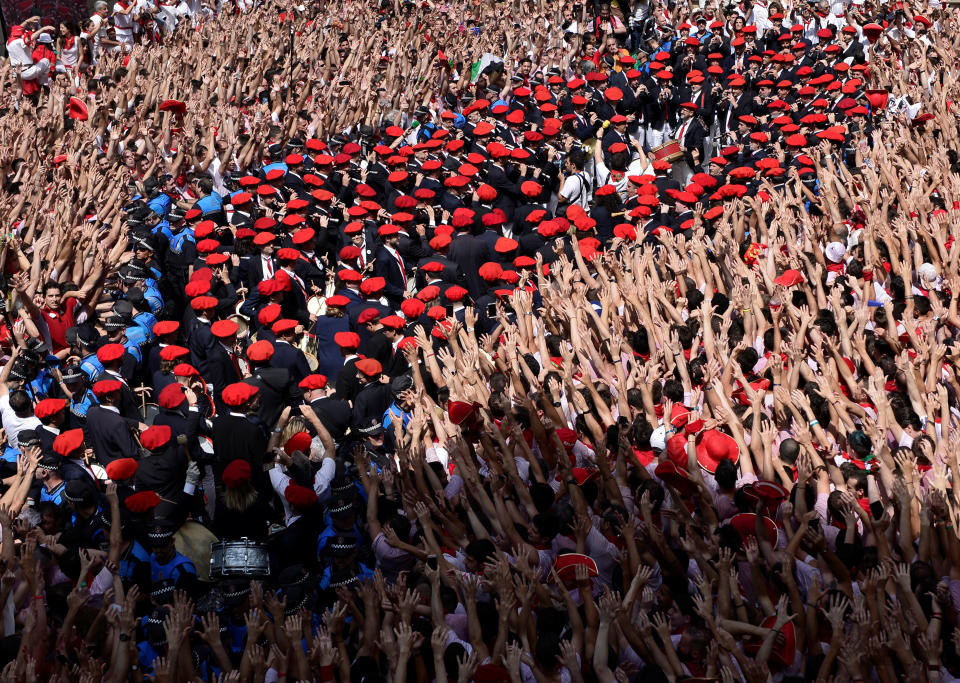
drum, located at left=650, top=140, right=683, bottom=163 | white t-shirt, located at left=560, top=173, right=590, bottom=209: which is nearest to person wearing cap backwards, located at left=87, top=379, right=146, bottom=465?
white t-shirt, located at left=560, top=173, right=590, bottom=209

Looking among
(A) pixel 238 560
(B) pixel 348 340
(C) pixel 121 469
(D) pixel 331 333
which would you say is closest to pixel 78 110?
(D) pixel 331 333

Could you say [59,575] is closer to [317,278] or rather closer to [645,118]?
[317,278]

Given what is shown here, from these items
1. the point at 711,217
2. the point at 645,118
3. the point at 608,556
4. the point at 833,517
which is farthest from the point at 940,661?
the point at 645,118

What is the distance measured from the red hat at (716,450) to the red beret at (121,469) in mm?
3305

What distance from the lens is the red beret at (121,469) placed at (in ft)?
19.9

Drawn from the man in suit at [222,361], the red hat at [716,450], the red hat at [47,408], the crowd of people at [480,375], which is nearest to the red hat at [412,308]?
the crowd of people at [480,375]

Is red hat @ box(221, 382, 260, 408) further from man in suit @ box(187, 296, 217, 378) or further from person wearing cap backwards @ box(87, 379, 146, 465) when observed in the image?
man in suit @ box(187, 296, 217, 378)

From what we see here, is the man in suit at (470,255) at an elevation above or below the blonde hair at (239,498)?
above

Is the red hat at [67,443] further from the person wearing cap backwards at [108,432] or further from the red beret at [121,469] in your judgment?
the person wearing cap backwards at [108,432]

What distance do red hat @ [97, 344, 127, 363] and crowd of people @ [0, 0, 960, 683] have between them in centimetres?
2

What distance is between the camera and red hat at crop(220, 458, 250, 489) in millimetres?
6047

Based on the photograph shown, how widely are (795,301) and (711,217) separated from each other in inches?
96.2

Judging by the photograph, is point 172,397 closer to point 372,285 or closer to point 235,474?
point 235,474

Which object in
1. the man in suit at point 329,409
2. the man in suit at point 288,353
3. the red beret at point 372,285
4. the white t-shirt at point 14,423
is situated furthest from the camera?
the red beret at point 372,285
